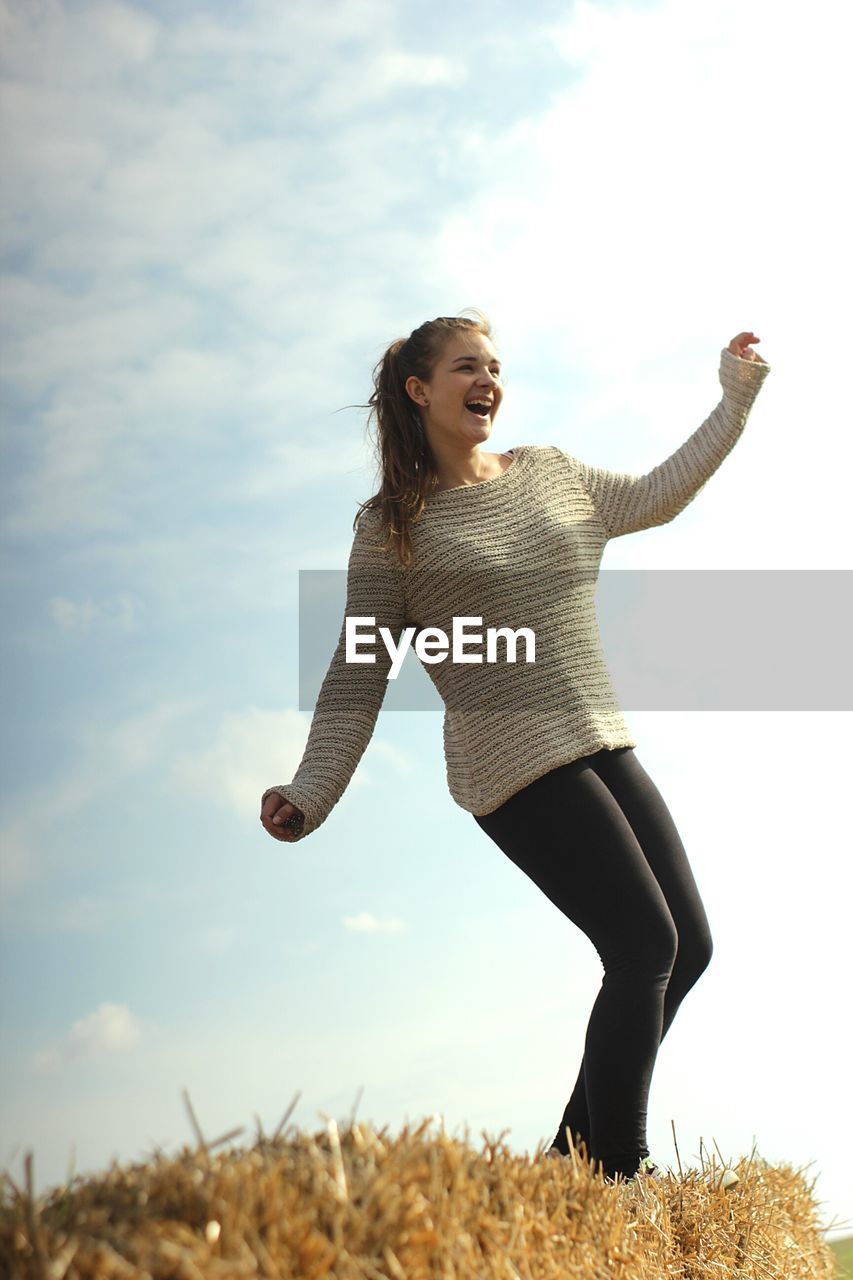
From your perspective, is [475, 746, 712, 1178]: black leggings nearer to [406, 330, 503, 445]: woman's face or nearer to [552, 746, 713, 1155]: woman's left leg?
[552, 746, 713, 1155]: woman's left leg

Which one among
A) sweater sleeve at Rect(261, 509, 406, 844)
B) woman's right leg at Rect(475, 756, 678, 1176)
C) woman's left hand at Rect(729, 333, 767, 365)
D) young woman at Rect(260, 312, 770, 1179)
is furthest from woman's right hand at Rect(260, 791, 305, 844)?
woman's left hand at Rect(729, 333, 767, 365)

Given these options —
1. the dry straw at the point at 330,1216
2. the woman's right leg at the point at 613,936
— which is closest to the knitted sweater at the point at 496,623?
the woman's right leg at the point at 613,936

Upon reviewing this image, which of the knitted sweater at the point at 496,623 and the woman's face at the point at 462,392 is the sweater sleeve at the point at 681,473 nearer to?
the knitted sweater at the point at 496,623

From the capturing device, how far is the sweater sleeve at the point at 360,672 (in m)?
2.74

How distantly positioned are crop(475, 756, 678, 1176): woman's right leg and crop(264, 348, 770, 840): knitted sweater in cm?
13

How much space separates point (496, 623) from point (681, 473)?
667 millimetres

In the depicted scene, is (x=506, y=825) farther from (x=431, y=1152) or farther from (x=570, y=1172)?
(x=431, y=1152)

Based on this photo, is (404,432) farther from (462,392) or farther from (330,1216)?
(330,1216)

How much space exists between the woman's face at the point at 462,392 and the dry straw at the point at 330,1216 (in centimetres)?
163

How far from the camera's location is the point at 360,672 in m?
2.78

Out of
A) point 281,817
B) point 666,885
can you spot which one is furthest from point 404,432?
point 666,885

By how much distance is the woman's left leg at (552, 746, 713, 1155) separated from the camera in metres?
2.51

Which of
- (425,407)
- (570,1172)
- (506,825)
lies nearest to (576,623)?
(506,825)
